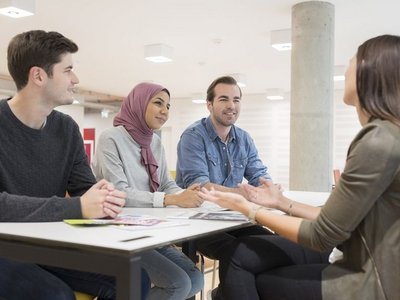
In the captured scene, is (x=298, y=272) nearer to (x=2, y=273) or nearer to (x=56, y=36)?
(x=2, y=273)

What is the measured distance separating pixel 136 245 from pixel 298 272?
608mm

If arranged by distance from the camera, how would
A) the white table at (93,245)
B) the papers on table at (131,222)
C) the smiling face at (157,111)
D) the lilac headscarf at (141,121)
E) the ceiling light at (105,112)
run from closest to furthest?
1. the white table at (93,245)
2. the papers on table at (131,222)
3. the lilac headscarf at (141,121)
4. the smiling face at (157,111)
5. the ceiling light at (105,112)

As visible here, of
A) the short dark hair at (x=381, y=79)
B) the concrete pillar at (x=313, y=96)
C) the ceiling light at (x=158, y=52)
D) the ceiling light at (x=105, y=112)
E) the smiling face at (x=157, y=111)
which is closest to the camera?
the short dark hair at (x=381, y=79)

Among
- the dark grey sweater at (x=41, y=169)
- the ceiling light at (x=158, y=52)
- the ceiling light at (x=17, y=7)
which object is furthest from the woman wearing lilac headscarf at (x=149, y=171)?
the ceiling light at (x=158, y=52)

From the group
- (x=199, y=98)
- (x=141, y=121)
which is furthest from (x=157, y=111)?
(x=199, y=98)

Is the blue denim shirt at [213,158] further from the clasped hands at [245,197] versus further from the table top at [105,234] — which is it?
→ the table top at [105,234]

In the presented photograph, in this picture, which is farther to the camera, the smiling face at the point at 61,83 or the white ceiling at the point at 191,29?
the white ceiling at the point at 191,29

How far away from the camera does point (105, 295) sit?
1.68m

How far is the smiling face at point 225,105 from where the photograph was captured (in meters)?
3.07

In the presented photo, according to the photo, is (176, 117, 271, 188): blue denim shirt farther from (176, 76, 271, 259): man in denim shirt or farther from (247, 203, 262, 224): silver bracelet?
(247, 203, 262, 224): silver bracelet

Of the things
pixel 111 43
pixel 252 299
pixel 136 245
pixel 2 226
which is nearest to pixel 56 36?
pixel 2 226

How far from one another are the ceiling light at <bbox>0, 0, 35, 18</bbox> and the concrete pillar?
9.60 feet

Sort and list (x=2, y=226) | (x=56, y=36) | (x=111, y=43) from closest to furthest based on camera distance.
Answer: (x=2, y=226) < (x=56, y=36) < (x=111, y=43)

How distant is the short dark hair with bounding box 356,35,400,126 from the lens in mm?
1285
